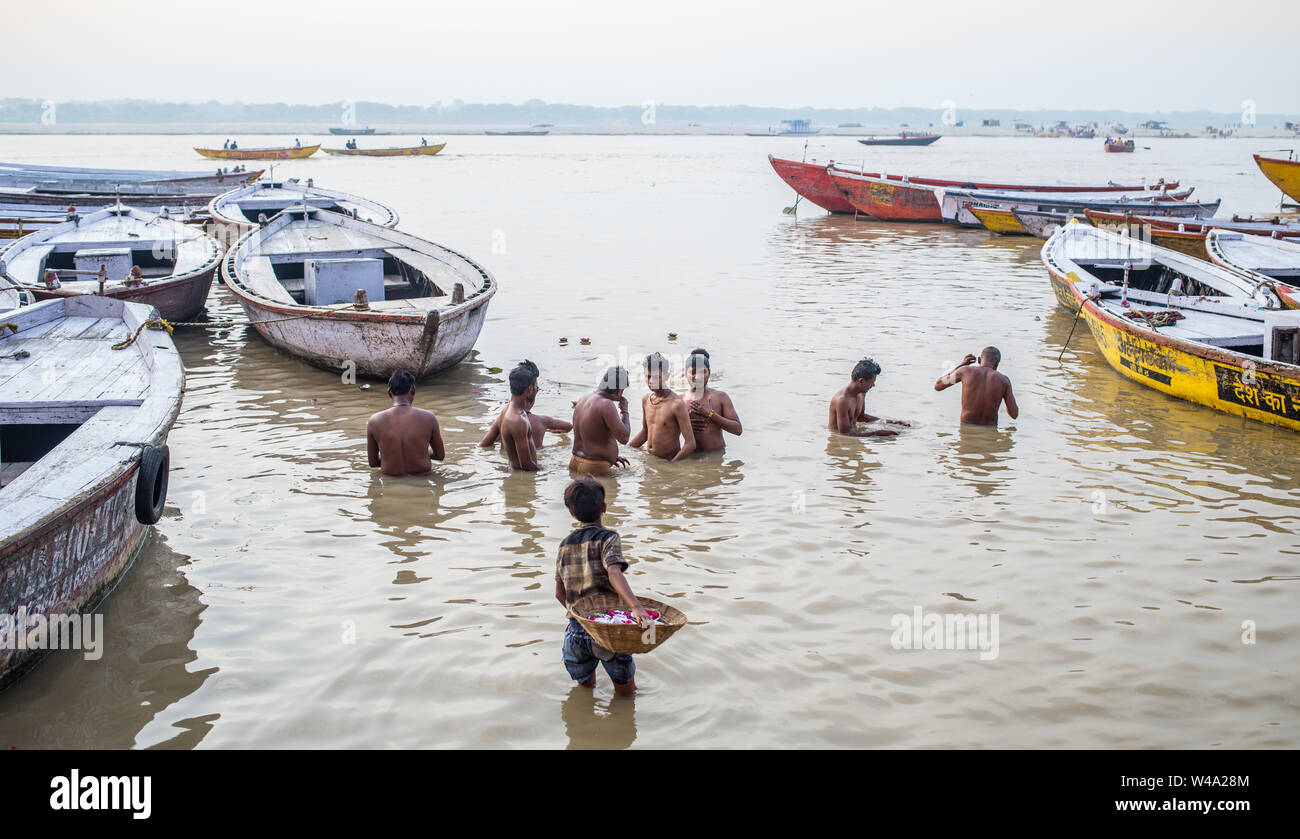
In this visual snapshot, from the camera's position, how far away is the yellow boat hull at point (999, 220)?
80.2 ft

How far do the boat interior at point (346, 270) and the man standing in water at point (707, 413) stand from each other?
11.4ft

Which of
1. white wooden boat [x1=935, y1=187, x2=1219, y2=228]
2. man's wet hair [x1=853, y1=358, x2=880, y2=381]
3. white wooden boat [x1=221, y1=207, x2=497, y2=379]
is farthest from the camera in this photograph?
white wooden boat [x1=935, y1=187, x2=1219, y2=228]

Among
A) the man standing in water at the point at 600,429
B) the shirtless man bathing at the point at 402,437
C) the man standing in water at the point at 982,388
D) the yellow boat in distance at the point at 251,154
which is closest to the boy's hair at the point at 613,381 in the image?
the man standing in water at the point at 600,429

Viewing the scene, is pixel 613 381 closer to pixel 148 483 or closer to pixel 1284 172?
pixel 148 483

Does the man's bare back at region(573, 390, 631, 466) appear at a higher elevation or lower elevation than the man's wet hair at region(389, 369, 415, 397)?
lower

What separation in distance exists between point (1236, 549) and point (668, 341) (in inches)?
305

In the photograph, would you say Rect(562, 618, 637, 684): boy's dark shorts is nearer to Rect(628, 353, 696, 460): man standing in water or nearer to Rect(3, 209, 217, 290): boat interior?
Rect(628, 353, 696, 460): man standing in water

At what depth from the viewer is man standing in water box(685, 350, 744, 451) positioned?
26.8 ft

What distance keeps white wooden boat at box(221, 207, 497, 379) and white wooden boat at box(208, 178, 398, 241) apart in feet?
6.41

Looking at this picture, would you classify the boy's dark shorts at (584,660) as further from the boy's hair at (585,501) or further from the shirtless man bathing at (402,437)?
the shirtless man bathing at (402,437)

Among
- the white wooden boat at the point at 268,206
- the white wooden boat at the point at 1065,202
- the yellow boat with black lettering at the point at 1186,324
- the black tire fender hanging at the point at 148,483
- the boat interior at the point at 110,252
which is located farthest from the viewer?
the white wooden boat at the point at 1065,202

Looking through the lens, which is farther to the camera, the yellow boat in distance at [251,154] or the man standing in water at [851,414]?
the yellow boat in distance at [251,154]

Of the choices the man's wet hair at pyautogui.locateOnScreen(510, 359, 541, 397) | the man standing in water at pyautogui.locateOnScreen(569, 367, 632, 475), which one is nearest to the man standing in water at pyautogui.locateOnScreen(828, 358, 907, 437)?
the man standing in water at pyautogui.locateOnScreen(569, 367, 632, 475)
